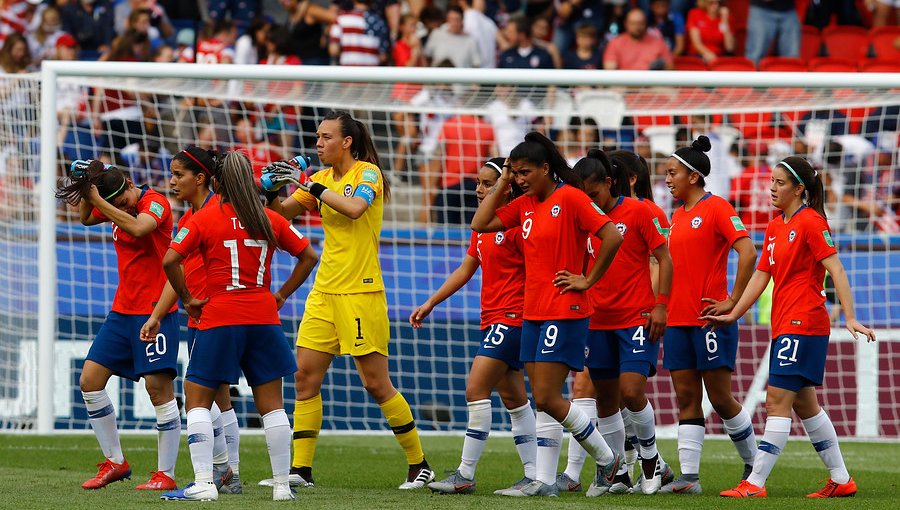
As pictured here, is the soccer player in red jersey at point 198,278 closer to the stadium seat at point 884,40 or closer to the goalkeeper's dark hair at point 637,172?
the goalkeeper's dark hair at point 637,172

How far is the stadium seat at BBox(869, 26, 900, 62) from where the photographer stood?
62.6ft

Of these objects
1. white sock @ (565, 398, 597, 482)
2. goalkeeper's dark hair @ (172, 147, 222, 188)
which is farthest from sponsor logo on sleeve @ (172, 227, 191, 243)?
white sock @ (565, 398, 597, 482)

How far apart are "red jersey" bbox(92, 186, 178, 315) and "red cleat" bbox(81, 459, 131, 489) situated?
3.12 feet

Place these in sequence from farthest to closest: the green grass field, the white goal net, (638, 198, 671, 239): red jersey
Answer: the white goal net < (638, 198, 671, 239): red jersey < the green grass field

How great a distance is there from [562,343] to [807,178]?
1.85 metres

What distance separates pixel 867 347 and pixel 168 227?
7.65m

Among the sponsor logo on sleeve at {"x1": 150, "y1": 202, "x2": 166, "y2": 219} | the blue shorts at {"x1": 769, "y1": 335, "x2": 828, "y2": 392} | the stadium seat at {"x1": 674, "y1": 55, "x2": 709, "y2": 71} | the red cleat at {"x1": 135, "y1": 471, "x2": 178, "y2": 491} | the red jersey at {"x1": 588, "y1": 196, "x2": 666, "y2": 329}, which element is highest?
the stadium seat at {"x1": 674, "y1": 55, "x2": 709, "y2": 71}

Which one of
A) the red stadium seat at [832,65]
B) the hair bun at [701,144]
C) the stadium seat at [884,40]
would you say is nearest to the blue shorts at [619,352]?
the hair bun at [701,144]

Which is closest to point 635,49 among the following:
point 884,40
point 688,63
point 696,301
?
point 688,63

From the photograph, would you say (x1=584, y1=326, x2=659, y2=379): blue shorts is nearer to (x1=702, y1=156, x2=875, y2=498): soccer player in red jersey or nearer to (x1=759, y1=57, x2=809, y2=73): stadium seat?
(x1=702, y1=156, x2=875, y2=498): soccer player in red jersey

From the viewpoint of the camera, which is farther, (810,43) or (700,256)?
(810,43)

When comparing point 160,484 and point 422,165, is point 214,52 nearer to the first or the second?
point 422,165

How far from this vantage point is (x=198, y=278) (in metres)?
8.08

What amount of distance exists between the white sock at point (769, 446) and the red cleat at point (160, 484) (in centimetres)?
342
